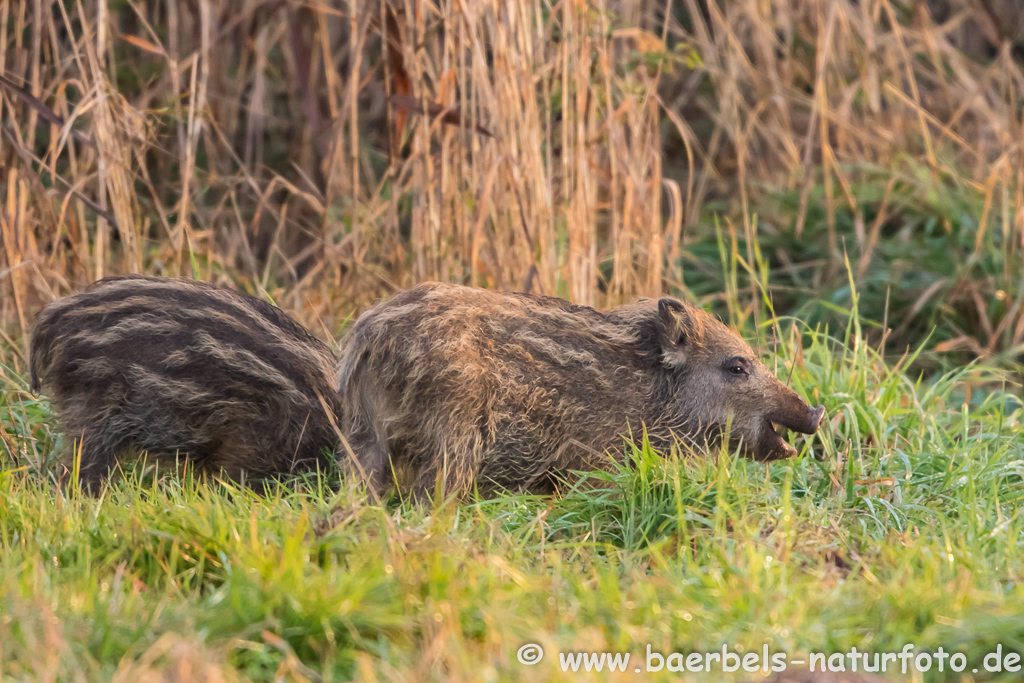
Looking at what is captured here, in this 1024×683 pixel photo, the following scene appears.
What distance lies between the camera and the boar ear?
4156mm

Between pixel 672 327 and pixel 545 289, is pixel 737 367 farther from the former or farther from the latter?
pixel 545 289

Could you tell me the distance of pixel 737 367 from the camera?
424 centimetres

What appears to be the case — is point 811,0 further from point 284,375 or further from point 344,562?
point 344,562

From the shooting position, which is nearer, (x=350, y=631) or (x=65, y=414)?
(x=350, y=631)

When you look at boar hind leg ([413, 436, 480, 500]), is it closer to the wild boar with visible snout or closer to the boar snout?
the wild boar with visible snout

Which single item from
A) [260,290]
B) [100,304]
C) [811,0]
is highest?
[811,0]

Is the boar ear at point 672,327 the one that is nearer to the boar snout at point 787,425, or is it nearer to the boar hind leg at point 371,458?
the boar snout at point 787,425

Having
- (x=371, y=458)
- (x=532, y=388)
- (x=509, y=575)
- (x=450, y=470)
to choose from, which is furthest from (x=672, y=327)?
(x=509, y=575)

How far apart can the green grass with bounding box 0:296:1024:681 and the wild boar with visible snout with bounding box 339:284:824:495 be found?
17 centimetres

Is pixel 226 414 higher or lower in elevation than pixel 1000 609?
lower

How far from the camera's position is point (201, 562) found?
9.10ft

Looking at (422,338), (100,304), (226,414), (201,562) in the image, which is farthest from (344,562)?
(100,304)

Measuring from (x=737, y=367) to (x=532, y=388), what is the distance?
2.90ft

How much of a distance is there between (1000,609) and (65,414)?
9.85 ft
